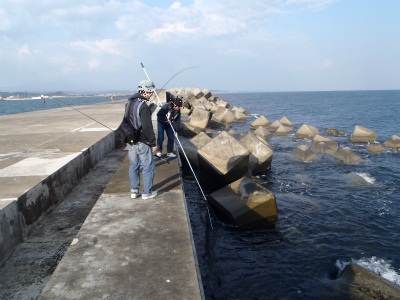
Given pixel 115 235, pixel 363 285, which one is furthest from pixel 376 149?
pixel 115 235

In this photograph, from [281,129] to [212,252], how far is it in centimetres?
1545

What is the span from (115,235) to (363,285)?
3.48 m

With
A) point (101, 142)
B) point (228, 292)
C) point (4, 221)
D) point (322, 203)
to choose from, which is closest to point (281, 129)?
point (322, 203)

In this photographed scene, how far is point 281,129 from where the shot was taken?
19.6 metres

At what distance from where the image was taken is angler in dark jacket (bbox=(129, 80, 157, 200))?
4.18 m

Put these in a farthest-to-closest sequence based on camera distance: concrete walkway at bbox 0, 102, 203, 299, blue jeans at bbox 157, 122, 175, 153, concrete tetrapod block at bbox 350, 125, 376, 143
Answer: concrete tetrapod block at bbox 350, 125, 376, 143, blue jeans at bbox 157, 122, 175, 153, concrete walkway at bbox 0, 102, 203, 299

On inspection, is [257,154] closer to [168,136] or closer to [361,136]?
[168,136]

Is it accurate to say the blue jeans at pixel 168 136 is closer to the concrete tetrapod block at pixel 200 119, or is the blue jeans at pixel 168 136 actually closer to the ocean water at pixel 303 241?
the ocean water at pixel 303 241

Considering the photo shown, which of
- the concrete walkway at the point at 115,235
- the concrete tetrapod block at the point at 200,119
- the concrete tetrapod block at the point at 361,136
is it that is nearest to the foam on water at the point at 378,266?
the concrete walkway at the point at 115,235

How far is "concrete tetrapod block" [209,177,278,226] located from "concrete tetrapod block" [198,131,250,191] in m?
1.23

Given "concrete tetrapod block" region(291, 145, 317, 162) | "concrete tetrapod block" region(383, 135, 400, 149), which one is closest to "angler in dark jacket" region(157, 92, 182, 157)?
"concrete tetrapod block" region(291, 145, 317, 162)

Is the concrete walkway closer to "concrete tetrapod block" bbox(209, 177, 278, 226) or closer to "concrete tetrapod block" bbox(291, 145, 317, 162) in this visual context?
"concrete tetrapod block" bbox(209, 177, 278, 226)

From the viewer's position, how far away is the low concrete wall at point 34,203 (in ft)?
10.9

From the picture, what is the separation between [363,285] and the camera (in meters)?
4.24
